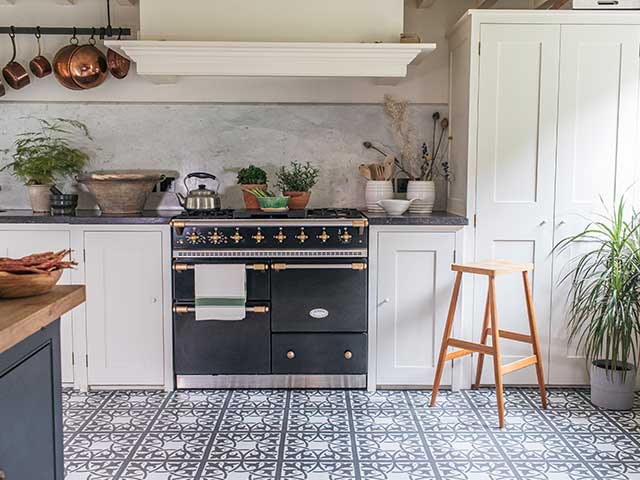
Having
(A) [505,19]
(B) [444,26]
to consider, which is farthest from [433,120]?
(A) [505,19]

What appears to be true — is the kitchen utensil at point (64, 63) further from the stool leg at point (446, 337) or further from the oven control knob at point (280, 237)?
the stool leg at point (446, 337)

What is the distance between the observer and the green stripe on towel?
139 inches

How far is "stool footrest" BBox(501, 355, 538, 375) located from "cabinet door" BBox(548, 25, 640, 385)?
0.46 meters

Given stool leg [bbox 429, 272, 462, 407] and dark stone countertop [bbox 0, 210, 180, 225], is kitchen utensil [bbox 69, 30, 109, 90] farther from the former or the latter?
stool leg [bbox 429, 272, 462, 407]

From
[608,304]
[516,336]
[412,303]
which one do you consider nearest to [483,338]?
[516,336]

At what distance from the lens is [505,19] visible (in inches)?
137

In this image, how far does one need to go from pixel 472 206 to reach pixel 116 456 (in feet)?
7.24

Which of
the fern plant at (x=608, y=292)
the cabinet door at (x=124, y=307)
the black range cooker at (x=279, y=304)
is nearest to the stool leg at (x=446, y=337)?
the black range cooker at (x=279, y=304)

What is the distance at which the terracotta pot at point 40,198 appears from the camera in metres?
3.88

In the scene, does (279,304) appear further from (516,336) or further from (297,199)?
(516,336)

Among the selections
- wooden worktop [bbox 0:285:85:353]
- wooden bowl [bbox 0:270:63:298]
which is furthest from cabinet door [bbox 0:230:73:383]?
wooden bowl [bbox 0:270:63:298]

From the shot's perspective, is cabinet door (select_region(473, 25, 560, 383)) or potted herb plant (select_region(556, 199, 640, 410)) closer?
potted herb plant (select_region(556, 199, 640, 410))

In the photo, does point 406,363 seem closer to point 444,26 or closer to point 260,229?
point 260,229

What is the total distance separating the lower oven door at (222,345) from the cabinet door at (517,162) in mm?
1203
